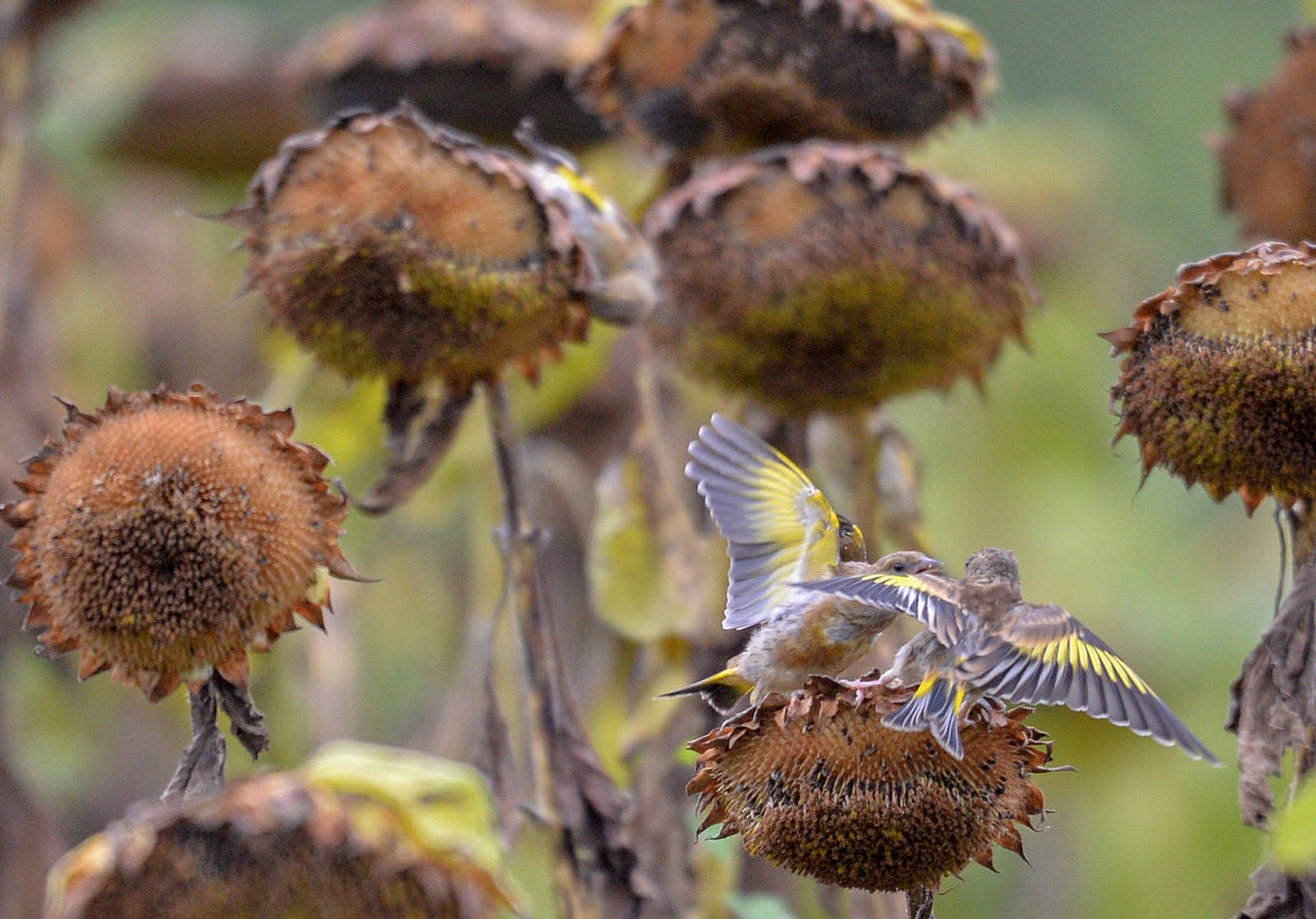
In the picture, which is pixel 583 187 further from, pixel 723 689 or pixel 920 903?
pixel 920 903

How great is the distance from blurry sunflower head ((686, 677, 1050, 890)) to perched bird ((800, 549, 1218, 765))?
0.05ft

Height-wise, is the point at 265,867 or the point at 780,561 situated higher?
the point at 780,561

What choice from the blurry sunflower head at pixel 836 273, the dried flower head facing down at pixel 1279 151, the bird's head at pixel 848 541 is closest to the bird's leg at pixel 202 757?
the bird's head at pixel 848 541

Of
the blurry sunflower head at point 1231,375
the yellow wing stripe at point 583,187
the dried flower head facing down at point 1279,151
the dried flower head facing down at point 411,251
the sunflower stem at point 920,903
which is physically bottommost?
the sunflower stem at point 920,903

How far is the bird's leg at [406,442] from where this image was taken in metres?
1.16

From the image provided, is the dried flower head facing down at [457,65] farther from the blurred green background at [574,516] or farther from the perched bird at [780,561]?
the perched bird at [780,561]

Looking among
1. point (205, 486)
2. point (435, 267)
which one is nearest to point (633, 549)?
point (435, 267)

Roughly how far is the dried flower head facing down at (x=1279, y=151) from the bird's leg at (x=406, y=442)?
0.55 m

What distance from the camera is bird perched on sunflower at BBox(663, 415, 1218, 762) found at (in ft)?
2.72

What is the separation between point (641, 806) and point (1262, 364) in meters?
0.59

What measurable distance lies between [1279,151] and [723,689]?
55 centimetres

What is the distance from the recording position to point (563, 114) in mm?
1641

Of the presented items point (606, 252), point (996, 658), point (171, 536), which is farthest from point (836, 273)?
point (171, 536)

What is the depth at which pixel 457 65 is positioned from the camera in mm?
1578
